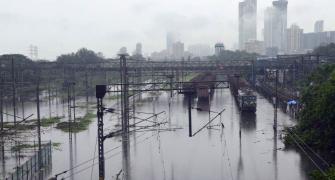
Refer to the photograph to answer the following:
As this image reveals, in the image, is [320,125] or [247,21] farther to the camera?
[247,21]

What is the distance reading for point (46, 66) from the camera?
48.5 m

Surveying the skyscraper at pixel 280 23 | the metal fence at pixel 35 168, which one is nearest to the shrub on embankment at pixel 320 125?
the metal fence at pixel 35 168

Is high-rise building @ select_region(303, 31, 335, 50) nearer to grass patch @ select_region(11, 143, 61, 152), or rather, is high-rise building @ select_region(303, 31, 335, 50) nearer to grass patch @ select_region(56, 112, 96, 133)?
grass patch @ select_region(56, 112, 96, 133)

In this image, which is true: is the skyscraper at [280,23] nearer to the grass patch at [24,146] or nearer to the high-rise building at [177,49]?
the high-rise building at [177,49]

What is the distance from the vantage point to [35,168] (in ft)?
47.7

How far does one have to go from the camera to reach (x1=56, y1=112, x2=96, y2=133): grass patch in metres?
24.3

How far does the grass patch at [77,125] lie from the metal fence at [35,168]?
21.4 ft

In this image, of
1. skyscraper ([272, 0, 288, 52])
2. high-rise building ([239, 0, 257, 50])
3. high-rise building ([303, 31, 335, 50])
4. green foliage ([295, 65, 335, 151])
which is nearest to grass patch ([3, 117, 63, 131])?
green foliage ([295, 65, 335, 151])

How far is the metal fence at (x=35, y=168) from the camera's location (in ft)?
41.8

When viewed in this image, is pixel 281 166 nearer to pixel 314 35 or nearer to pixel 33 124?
pixel 33 124

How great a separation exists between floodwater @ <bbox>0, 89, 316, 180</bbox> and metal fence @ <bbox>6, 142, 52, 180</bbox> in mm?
327

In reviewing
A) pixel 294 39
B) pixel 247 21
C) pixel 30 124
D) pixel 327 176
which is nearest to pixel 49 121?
pixel 30 124

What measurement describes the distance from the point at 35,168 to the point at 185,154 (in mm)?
6319

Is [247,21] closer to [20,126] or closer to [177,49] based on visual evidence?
[177,49]
